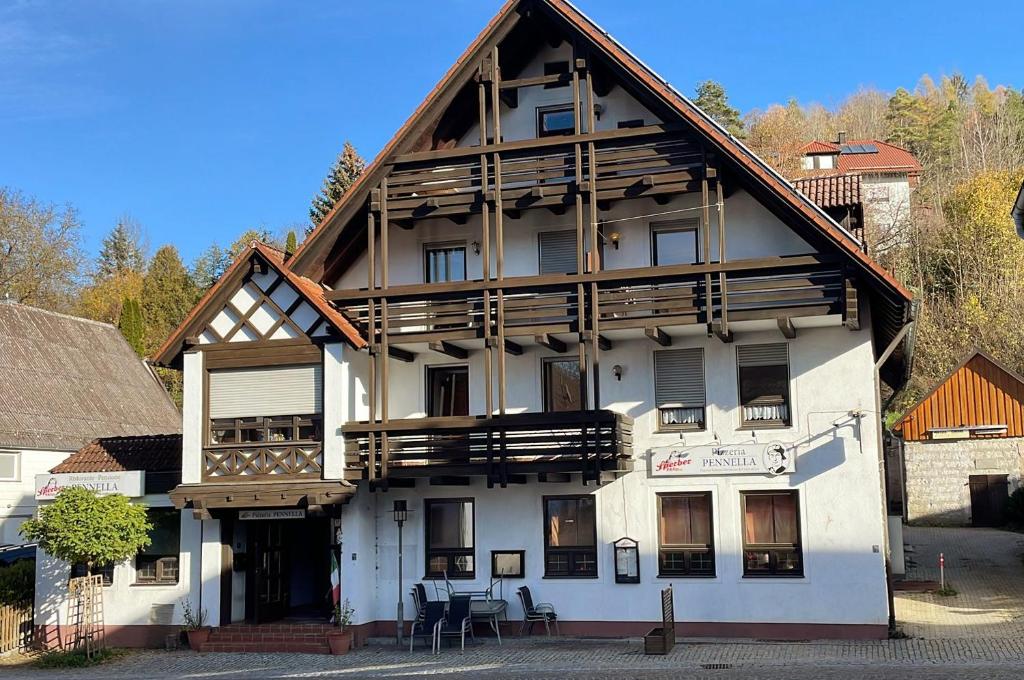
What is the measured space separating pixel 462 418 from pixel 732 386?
5.08 meters

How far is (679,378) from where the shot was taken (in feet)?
70.6

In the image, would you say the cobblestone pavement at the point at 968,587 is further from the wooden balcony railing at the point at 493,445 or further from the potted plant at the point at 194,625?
the potted plant at the point at 194,625

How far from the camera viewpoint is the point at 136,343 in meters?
57.3

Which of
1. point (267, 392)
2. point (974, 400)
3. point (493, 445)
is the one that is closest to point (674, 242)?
point (493, 445)

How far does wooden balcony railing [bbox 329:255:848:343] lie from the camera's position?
65.0ft

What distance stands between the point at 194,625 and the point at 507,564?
621cm

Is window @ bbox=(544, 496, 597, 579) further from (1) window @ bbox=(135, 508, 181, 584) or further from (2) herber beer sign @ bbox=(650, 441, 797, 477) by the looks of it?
(1) window @ bbox=(135, 508, 181, 584)

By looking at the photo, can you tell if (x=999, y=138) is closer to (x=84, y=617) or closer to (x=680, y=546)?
(x=680, y=546)

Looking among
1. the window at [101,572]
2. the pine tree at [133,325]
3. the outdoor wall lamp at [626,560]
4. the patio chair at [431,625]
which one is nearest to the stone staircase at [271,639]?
the patio chair at [431,625]

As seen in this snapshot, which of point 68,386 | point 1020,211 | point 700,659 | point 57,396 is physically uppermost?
point 68,386

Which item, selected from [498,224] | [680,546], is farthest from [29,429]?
[680,546]

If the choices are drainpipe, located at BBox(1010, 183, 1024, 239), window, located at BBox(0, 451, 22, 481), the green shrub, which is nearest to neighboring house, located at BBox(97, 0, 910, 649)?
the green shrub

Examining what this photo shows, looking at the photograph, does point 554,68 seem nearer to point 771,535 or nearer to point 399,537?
point 399,537

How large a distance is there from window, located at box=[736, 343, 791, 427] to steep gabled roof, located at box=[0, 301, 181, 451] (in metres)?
21.9
